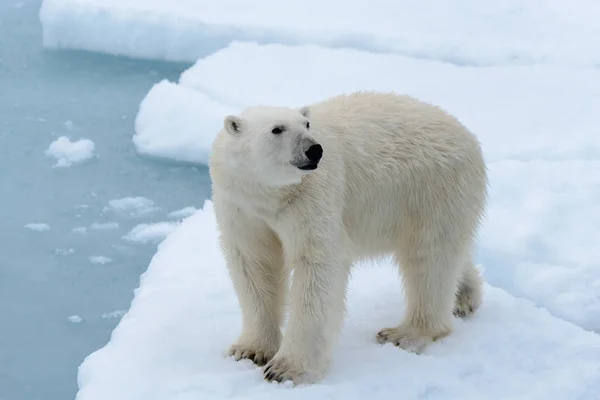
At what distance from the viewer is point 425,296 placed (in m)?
3.66

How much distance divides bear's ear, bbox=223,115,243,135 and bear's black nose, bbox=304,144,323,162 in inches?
12.2

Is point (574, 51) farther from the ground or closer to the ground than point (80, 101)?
farther from the ground

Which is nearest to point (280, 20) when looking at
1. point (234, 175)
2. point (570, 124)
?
point (570, 124)

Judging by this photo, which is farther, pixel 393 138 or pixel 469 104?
pixel 469 104

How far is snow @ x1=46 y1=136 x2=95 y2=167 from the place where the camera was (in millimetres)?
7016

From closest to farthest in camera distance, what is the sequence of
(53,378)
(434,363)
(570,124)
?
1. (434,363)
2. (53,378)
3. (570,124)

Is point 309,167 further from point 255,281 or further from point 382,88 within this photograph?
point 382,88

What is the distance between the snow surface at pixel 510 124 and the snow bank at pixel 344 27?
14.4 inches

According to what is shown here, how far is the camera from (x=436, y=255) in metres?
3.60

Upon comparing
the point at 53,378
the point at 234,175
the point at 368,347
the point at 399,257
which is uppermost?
the point at 234,175

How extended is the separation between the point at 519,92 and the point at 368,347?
4.28m

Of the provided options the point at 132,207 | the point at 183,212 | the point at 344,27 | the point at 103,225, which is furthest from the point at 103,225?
the point at 344,27

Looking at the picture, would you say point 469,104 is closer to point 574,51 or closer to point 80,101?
point 574,51

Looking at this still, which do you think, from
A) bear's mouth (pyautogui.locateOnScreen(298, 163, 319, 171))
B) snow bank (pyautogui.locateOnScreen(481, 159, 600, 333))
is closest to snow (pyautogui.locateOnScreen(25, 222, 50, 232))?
snow bank (pyautogui.locateOnScreen(481, 159, 600, 333))
